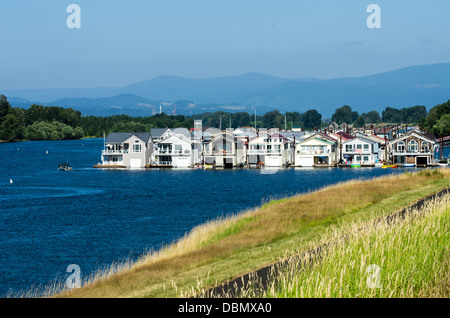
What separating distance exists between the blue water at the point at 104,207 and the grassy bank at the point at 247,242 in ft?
26.4

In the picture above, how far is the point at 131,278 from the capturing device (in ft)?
62.6

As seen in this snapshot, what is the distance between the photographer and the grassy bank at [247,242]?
59.7ft

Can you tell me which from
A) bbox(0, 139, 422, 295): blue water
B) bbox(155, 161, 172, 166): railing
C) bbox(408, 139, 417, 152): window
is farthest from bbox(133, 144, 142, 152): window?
bbox(408, 139, 417, 152): window

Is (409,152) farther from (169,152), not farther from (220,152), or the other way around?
(169,152)

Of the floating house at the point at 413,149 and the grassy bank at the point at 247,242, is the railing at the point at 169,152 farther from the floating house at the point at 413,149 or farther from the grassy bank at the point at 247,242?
the grassy bank at the point at 247,242

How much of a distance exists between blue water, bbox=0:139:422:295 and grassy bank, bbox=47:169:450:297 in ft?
26.4

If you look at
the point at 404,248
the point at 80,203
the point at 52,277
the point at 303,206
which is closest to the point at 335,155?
the point at 80,203

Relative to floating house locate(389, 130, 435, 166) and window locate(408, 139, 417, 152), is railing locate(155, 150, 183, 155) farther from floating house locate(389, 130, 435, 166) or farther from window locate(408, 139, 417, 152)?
window locate(408, 139, 417, 152)

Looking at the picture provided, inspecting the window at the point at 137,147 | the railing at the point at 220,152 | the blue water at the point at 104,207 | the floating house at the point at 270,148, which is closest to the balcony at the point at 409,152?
the blue water at the point at 104,207

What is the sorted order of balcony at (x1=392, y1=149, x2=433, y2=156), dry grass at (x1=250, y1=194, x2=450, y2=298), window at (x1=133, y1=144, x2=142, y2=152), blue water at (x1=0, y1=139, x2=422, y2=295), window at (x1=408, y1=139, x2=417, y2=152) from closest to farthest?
dry grass at (x1=250, y1=194, x2=450, y2=298)
blue water at (x1=0, y1=139, x2=422, y2=295)
balcony at (x1=392, y1=149, x2=433, y2=156)
window at (x1=408, y1=139, x2=417, y2=152)
window at (x1=133, y1=144, x2=142, y2=152)

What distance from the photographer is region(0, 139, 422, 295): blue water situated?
1449 inches

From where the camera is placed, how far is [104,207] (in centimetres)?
6469

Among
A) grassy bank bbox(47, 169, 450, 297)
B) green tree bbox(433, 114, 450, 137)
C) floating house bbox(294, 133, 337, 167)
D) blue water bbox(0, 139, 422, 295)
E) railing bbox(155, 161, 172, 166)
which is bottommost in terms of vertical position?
blue water bbox(0, 139, 422, 295)
